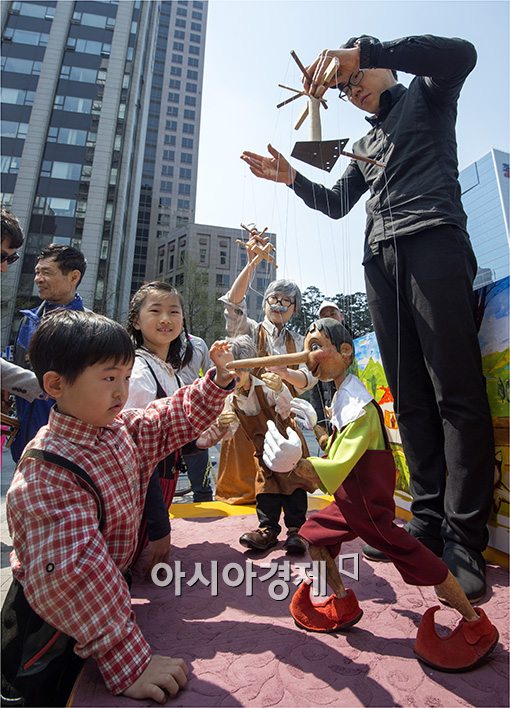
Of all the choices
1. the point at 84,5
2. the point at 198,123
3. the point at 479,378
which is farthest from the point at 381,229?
the point at 198,123

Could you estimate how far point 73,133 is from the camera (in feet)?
80.7

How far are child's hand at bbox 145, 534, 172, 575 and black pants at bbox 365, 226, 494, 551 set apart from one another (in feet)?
3.41

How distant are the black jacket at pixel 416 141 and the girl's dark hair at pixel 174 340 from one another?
0.97 meters

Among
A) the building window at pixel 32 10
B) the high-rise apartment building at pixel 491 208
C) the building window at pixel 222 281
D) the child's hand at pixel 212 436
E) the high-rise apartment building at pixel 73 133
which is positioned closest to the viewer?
the child's hand at pixel 212 436

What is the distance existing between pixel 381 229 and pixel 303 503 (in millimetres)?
1409

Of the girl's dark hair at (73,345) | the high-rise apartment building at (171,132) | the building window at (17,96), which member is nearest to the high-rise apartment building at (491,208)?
the girl's dark hair at (73,345)

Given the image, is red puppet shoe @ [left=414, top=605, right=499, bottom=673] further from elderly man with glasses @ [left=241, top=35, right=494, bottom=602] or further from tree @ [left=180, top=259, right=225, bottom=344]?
tree @ [left=180, top=259, right=225, bottom=344]

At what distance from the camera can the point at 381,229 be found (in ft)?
6.11

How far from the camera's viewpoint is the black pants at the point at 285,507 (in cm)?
213

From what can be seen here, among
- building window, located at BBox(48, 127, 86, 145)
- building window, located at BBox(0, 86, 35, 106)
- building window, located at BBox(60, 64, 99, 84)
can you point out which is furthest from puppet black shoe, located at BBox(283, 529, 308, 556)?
building window, located at BBox(60, 64, 99, 84)

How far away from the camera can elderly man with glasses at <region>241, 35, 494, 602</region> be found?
1560 millimetres

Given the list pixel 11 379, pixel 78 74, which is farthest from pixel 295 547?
pixel 78 74

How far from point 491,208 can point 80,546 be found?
19866 millimetres

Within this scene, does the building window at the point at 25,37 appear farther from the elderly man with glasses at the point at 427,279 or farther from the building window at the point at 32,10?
the elderly man with glasses at the point at 427,279
